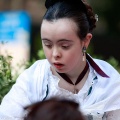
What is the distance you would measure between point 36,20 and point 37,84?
13817mm

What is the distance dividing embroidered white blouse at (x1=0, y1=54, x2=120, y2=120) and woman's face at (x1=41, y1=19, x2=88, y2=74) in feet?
0.60

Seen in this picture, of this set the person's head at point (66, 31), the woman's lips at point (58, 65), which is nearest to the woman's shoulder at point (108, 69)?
the person's head at point (66, 31)

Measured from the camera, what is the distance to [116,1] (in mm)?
16219

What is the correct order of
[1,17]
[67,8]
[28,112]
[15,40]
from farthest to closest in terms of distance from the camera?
[1,17]
[15,40]
[67,8]
[28,112]

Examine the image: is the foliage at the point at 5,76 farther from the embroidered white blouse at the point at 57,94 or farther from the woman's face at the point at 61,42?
the woman's face at the point at 61,42

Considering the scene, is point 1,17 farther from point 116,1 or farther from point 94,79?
point 94,79

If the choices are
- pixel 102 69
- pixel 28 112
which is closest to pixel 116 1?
pixel 102 69

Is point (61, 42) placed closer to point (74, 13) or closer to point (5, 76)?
point (74, 13)

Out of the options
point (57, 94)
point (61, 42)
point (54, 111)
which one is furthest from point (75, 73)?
point (54, 111)

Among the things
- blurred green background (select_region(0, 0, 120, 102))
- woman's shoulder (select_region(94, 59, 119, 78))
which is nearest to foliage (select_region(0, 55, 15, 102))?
woman's shoulder (select_region(94, 59, 119, 78))

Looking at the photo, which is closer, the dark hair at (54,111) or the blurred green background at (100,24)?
the dark hair at (54,111)

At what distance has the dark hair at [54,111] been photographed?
7.97 ft

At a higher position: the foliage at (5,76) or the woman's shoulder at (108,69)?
the woman's shoulder at (108,69)

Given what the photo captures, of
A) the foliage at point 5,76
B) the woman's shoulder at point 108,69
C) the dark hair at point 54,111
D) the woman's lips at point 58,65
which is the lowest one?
the foliage at point 5,76
